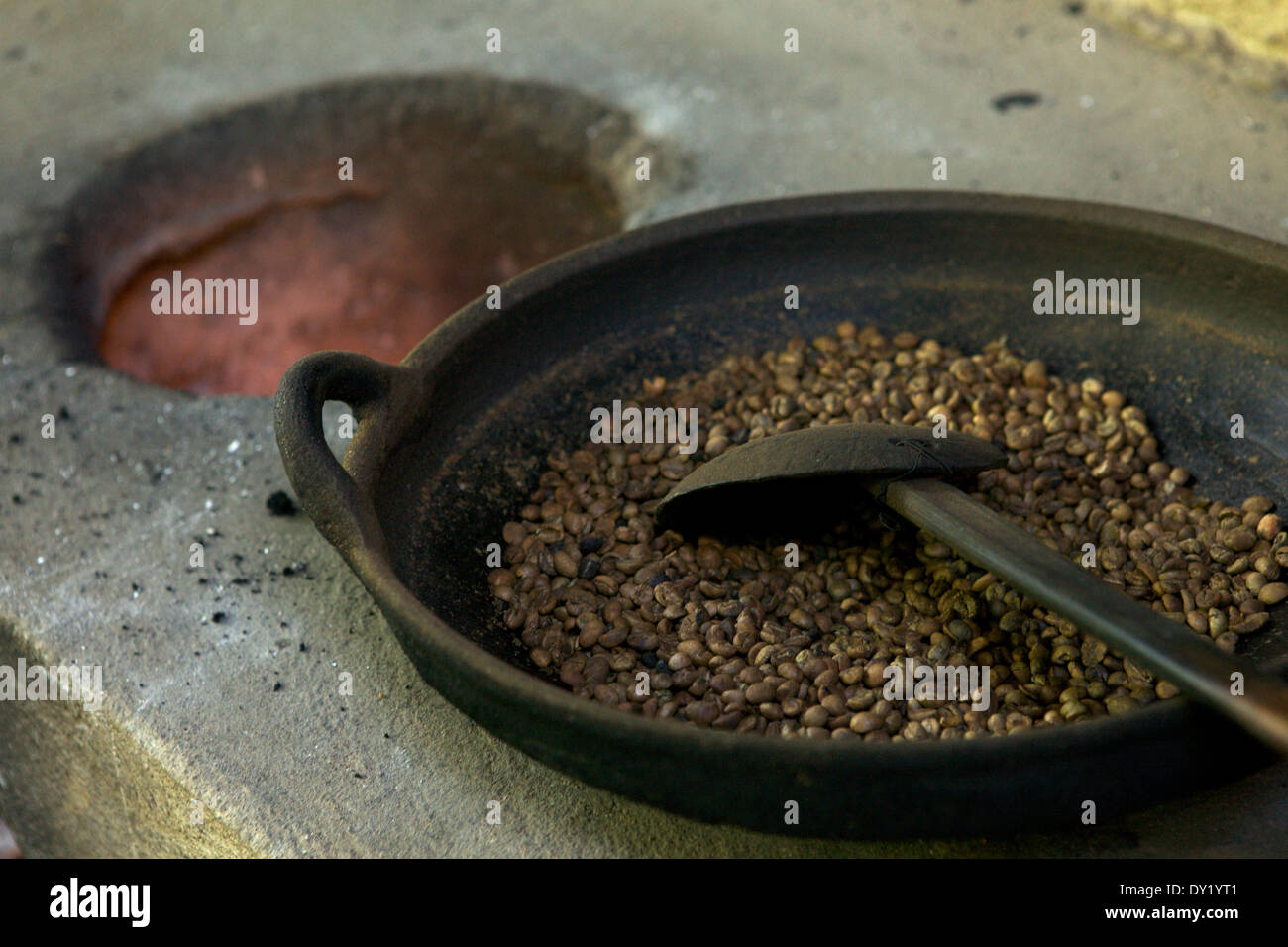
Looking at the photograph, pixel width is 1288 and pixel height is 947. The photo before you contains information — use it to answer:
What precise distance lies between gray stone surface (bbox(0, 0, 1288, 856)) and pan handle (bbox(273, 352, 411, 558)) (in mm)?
270

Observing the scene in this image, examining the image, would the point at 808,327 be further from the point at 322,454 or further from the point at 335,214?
the point at 335,214

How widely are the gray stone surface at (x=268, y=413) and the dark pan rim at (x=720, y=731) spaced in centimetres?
19

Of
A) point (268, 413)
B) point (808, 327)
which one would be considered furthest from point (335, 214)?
point (808, 327)

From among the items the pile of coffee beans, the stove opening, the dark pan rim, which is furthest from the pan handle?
the stove opening

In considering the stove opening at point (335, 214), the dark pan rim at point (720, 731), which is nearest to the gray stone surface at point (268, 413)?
the stove opening at point (335, 214)

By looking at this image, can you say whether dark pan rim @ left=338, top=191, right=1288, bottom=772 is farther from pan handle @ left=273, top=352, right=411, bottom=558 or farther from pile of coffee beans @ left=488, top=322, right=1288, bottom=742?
pile of coffee beans @ left=488, top=322, right=1288, bottom=742

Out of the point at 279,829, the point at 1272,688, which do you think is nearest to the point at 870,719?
the point at 1272,688

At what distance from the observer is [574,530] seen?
55.0 inches

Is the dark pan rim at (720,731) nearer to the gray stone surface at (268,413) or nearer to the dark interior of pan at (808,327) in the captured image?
the dark interior of pan at (808,327)

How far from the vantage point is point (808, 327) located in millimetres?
1615

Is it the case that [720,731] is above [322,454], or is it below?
below

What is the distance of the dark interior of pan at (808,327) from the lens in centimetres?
135

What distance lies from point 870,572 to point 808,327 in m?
0.42
